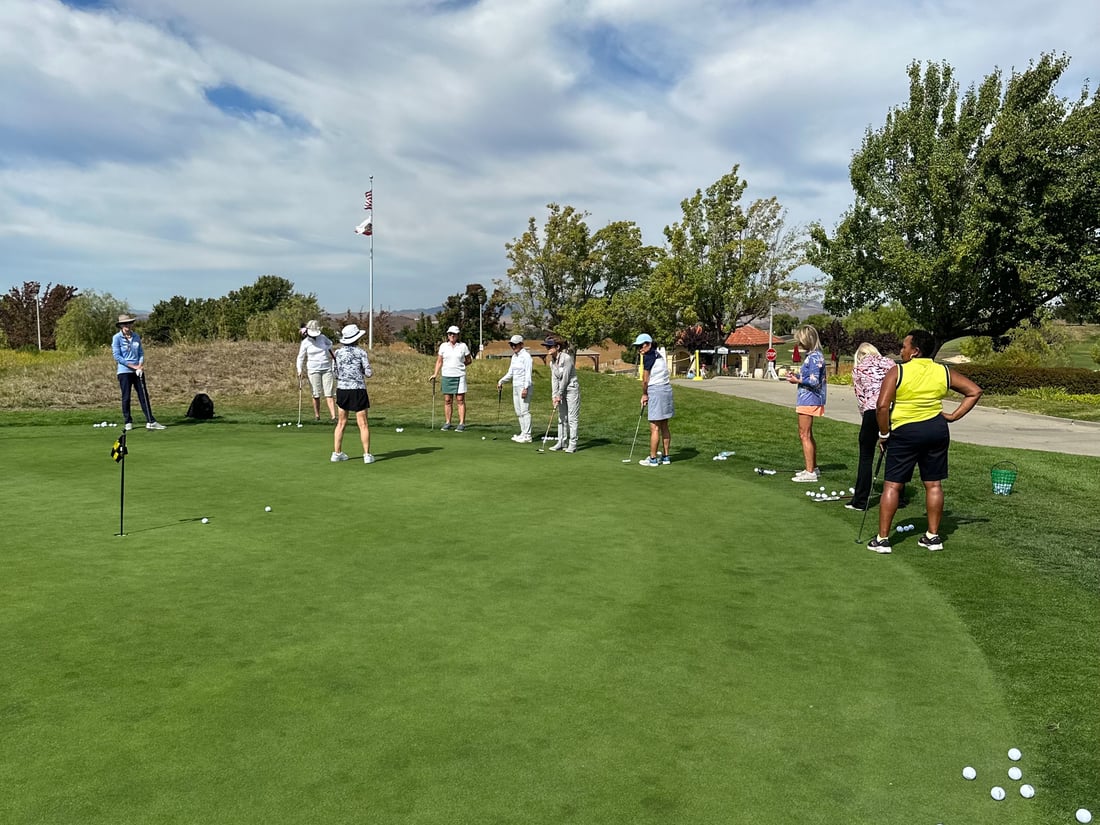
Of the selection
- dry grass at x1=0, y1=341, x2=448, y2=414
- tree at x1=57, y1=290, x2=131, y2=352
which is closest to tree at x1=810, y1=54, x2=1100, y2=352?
dry grass at x1=0, y1=341, x2=448, y2=414

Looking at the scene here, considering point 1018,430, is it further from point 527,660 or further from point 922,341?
point 527,660

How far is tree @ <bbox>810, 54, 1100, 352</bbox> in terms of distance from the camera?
32.8 meters

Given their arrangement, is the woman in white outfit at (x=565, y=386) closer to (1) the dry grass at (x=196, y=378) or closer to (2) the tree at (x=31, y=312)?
(1) the dry grass at (x=196, y=378)

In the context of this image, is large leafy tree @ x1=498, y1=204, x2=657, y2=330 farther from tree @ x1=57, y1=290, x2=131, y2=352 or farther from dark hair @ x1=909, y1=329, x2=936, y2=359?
dark hair @ x1=909, y1=329, x2=936, y2=359

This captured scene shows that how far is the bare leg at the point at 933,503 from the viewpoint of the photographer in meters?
7.63

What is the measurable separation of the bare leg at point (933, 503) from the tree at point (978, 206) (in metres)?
31.1

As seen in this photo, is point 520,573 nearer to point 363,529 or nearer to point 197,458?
point 363,529

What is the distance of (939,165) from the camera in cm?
3506

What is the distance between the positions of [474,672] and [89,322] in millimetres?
56491

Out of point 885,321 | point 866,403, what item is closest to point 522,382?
point 866,403

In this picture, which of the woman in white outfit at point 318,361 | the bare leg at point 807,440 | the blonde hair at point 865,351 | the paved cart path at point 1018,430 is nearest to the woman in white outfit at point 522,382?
the woman in white outfit at point 318,361

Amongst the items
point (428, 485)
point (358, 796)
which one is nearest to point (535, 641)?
point (358, 796)

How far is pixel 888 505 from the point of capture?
296 inches

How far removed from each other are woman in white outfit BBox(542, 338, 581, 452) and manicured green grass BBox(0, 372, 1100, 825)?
4.24m
